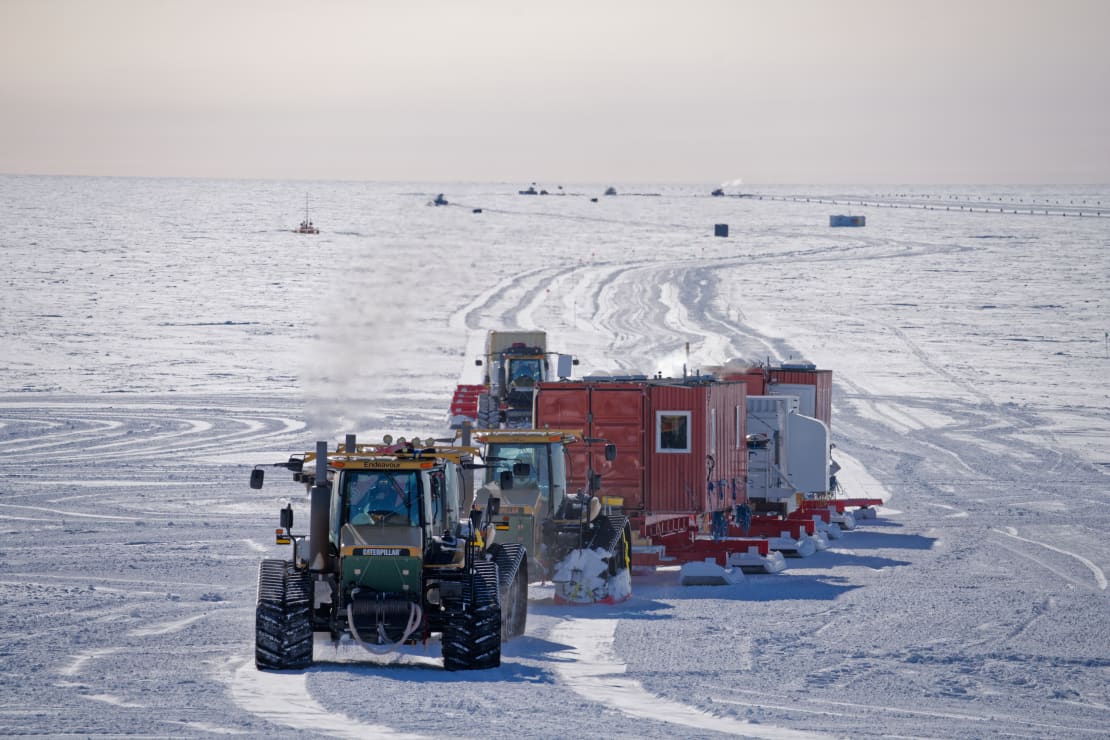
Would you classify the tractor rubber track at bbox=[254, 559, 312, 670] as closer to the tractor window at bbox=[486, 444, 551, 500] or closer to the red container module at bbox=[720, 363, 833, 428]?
the tractor window at bbox=[486, 444, 551, 500]

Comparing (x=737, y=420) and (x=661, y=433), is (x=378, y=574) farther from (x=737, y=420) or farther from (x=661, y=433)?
(x=737, y=420)

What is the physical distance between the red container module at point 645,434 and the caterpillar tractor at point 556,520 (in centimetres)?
395

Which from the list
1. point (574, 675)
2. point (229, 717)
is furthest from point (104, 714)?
point (574, 675)

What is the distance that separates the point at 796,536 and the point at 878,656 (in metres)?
10.5

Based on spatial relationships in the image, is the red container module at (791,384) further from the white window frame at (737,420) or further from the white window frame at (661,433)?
the white window frame at (661,433)

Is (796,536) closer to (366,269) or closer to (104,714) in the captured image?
(104,714)

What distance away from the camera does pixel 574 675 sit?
17766mm

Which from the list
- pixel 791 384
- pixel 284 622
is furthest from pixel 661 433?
pixel 284 622

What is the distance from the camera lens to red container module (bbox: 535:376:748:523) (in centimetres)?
2848

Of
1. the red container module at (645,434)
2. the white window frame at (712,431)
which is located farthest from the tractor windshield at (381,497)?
the white window frame at (712,431)

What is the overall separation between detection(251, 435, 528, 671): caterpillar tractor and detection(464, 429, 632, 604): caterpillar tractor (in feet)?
15.8

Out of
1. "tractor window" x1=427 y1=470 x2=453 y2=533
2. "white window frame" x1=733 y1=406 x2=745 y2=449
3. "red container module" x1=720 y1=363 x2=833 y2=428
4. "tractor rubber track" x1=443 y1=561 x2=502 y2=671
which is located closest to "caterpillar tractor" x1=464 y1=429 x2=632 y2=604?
"tractor window" x1=427 y1=470 x2=453 y2=533

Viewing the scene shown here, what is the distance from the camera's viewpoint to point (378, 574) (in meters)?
17.2

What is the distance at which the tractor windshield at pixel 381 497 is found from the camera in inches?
694
